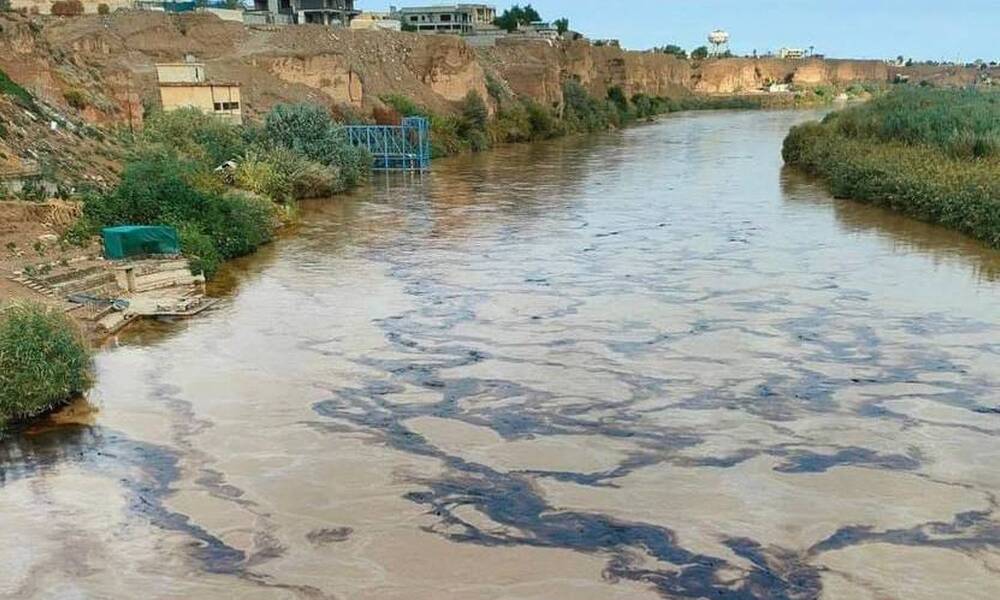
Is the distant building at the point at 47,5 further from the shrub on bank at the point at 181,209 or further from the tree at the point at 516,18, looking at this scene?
the tree at the point at 516,18

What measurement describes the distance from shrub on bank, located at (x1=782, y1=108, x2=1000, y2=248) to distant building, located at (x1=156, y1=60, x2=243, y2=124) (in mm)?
19959

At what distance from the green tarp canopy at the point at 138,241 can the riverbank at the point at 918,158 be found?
1602cm

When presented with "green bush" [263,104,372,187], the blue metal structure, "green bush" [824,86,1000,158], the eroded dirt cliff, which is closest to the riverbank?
"green bush" [824,86,1000,158]

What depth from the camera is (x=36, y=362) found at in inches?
400

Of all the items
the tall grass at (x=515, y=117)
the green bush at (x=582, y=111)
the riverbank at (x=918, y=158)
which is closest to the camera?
the riverbank at (x=918, y=158)

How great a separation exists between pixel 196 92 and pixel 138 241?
55.7 ft

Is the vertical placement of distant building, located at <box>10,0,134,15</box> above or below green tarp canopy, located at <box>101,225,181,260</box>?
above

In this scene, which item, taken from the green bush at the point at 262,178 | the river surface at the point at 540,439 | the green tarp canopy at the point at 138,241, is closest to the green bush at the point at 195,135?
the green bush at the point at 262,178

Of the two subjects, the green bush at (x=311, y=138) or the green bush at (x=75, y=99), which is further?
the green bush at (x=311, y=138)

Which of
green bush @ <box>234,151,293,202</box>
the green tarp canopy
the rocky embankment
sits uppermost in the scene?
the rocky embankment

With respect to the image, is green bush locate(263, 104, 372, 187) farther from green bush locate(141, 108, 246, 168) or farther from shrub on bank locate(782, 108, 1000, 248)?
shrub on bank locate(782, 108, 1000, 248)

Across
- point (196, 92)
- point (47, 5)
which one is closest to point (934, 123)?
point (196, 92)

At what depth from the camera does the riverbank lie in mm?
20641

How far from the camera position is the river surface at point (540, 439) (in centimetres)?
757
